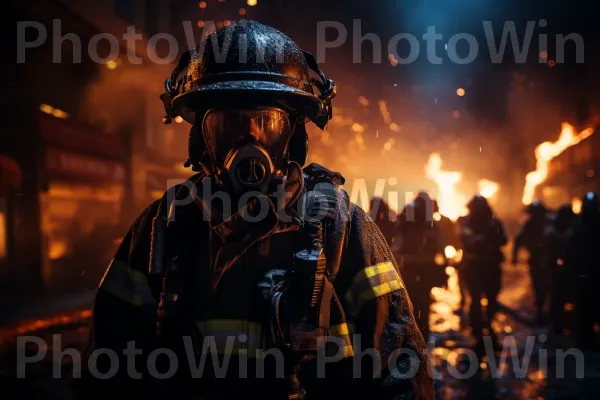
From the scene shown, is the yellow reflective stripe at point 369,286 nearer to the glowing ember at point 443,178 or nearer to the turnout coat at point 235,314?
the turnout coat at point 235,314

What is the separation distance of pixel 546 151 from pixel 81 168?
115ft

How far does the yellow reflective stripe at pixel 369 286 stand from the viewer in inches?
75.7

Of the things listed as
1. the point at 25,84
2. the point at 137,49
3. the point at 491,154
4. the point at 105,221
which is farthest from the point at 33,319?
the point at 491,154

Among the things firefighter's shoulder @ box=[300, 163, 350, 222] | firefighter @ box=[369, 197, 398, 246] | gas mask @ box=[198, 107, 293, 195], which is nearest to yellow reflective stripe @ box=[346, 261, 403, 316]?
firefighter's shoulder @ box=[300, 163, 350, 222]

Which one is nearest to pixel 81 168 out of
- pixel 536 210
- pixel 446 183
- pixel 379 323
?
pixel 536 210

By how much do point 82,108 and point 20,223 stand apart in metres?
4.82

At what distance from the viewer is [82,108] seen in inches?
593

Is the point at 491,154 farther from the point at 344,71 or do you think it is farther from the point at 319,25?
the point at 319,25

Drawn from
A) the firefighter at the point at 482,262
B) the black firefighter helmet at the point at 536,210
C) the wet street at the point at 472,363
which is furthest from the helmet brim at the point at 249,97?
the black firefighter helmet at the point at 536,210

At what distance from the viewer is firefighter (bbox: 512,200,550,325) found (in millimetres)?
8781

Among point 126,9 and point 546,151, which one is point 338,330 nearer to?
point 126,9

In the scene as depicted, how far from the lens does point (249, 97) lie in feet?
6.88

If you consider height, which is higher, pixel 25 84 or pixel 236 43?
pixel 25 84

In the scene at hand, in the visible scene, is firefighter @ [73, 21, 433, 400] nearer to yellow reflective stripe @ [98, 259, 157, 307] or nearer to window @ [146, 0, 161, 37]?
yellow reflective stripe @ [98, 259, 157, 307]
